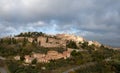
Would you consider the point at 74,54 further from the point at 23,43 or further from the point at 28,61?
the point at 23,43

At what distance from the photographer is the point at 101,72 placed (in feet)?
297

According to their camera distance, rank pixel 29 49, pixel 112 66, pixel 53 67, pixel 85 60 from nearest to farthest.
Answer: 1. pixel 112 66
2. pixel 53 67
3. pixel 85 60
4. pixel 29 49

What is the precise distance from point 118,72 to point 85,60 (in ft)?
157

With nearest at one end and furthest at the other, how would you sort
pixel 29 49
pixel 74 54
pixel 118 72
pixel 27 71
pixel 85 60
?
1. pixel 118 72
2. pixel 27 71
3. pixel 85 60
4. pixel 74 54
5. pixel 29 49

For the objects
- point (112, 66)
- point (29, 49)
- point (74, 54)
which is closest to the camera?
point (112, 66)

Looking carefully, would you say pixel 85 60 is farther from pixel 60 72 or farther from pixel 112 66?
pixel 112 66

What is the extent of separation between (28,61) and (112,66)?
6815 centimetres

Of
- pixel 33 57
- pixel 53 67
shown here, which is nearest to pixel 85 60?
pixel 53 67

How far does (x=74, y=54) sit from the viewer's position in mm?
162250

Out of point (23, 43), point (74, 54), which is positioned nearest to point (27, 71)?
point (74, 54)

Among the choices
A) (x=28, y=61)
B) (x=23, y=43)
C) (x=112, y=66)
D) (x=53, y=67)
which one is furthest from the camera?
(x=23, y=43)

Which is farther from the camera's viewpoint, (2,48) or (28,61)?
(2,48)

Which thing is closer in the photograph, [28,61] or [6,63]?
[6,63]

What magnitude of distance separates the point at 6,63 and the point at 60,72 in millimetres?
36545
